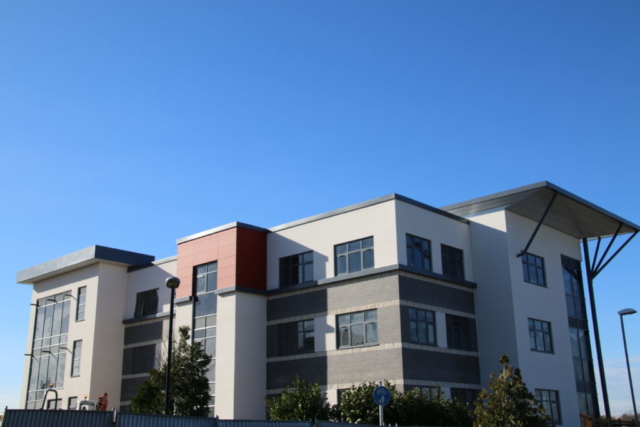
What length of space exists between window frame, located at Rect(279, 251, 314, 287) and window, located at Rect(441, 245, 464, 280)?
20.4 feet

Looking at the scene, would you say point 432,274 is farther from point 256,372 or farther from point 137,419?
point 137,419

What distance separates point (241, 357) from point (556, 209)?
17142 mm

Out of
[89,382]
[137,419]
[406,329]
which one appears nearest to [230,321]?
[406,329]

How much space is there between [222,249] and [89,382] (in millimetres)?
11803

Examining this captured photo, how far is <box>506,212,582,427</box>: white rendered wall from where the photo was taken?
105 feet

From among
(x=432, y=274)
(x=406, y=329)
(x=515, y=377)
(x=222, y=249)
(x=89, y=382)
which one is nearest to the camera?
(x=515, y=377)

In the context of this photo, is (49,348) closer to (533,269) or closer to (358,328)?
A: (358,328)

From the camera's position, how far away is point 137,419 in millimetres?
15406

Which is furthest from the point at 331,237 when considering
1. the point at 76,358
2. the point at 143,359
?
the point at 76,358

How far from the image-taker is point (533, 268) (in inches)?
1368

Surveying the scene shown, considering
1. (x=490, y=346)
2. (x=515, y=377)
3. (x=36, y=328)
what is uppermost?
(x=36, y=328)

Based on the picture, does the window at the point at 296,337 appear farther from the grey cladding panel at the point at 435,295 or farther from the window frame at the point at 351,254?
the grey cladding panel at the point at 435,295

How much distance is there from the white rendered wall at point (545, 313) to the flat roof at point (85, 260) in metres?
22.0

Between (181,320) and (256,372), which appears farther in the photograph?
(181,320)
